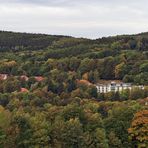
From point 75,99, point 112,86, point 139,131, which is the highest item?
point 139,131

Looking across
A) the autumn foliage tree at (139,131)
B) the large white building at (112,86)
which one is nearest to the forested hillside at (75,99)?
the autumn foliage tree at (139,131)

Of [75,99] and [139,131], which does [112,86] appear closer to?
[75,99]

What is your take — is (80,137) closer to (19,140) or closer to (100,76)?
(19,140)

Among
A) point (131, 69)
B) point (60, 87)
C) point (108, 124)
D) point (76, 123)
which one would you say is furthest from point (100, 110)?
point (131, 69)

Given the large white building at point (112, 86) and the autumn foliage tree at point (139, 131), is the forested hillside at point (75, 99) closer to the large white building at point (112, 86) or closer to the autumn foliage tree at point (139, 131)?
the autumn foliage tree at point (139, 131)

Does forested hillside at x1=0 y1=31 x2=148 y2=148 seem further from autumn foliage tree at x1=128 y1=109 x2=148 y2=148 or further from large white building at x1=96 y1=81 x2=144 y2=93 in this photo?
large white building at x1=96 y1=81 x2=144 y2=93

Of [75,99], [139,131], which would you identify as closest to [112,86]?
[75,99]

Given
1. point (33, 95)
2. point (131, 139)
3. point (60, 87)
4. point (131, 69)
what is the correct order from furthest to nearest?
point (131, 69), point (60, 87), point (33, 95), point (131, 139)

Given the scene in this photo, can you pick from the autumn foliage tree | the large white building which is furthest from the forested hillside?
the large white building
